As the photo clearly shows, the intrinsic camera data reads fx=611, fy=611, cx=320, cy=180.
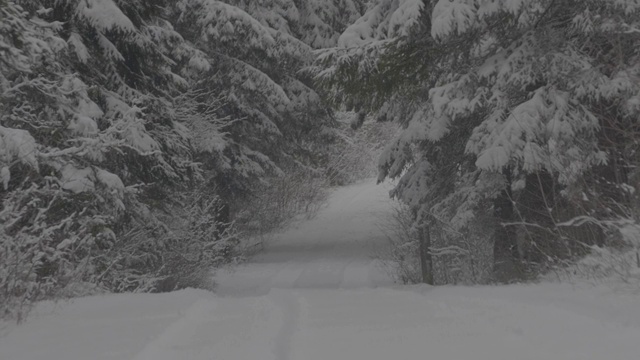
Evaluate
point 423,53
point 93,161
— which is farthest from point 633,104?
point 93,161

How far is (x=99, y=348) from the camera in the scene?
12.9ft

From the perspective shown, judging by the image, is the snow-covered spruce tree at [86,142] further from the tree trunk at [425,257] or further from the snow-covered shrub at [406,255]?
the snow-covered shrub at [406,255]

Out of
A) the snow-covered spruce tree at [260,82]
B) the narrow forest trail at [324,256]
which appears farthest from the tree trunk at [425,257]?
the snow-covered spruce tree at [260,82]

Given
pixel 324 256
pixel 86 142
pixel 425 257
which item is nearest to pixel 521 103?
pixel 425 257

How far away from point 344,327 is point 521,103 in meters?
5.10

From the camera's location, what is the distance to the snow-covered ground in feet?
12.0

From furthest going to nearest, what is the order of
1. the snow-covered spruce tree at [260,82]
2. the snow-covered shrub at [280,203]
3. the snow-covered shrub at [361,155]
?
the snow-covered shrub at [361,155] < the snow-covered shrub at [280,203] < the snow-covered spruce tree at [260,82]

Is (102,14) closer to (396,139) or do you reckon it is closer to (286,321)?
(396,139)

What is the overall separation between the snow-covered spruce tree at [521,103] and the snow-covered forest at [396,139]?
3 centimetres

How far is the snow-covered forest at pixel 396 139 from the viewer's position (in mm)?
6461

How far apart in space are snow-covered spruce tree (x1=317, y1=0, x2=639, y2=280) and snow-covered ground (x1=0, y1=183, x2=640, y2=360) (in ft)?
5.64

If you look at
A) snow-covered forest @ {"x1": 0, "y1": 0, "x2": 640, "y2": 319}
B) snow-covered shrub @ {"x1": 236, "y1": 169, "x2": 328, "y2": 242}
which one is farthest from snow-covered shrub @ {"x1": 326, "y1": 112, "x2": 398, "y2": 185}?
snow-covered forest @ {"x1": 0, "y1": 0, "x2": 640, "y2": 319}

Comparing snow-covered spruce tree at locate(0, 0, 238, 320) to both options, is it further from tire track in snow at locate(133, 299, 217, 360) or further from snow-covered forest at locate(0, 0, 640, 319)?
tire track in snow at locate(133, 299, 217, 360)

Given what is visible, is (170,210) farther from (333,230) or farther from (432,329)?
(333,230)
